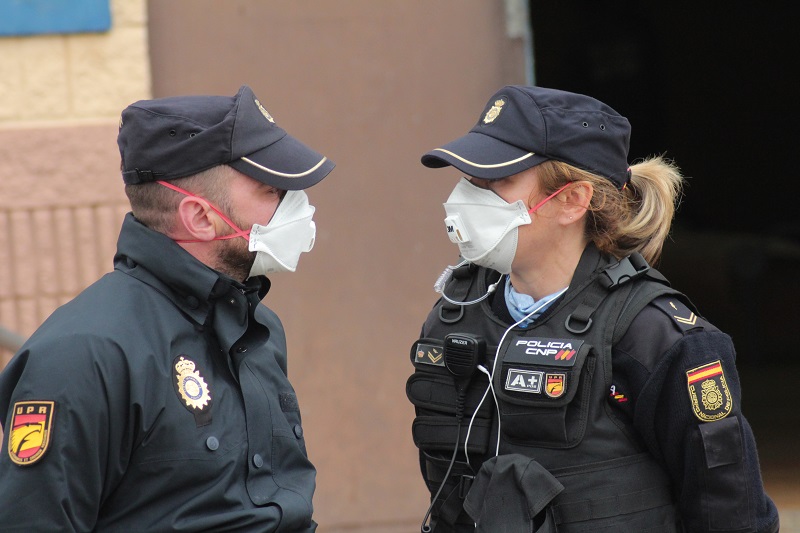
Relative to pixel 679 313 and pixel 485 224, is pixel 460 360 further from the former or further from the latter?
pixel 679 313

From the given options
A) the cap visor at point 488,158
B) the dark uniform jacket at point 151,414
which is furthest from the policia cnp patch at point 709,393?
the dark uniform jacket at point 151,414

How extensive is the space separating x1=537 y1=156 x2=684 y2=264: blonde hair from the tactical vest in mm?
50

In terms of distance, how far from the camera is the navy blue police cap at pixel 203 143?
7.22 feet

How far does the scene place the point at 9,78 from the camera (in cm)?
427

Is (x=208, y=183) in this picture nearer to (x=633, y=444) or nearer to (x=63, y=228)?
(x=633, y=444)

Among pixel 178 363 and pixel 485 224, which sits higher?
pixel 485 224

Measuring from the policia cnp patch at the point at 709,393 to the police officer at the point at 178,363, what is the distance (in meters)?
0.87

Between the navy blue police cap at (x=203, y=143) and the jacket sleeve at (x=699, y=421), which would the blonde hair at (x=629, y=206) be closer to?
the jacket sleeve at (x=699, y=421)

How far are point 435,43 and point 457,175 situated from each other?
587 mm

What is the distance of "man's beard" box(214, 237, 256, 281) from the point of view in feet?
7.62

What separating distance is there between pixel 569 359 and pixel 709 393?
30 centimetres

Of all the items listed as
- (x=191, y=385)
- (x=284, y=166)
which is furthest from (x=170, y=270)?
(x=284, y=166)

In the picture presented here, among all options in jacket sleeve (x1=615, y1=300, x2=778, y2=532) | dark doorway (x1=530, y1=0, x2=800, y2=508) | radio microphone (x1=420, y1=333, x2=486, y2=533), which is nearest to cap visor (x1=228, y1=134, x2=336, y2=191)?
radio microphone (x1=420, y1=333, x2=486, y2=533)

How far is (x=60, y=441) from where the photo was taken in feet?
6.14
